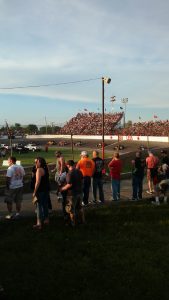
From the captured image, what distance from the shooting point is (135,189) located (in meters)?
15.0

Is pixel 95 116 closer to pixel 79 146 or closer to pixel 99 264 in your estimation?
pixel 79 146

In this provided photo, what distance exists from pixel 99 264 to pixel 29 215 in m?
4.50

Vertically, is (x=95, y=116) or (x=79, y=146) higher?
(x=95, y=116)

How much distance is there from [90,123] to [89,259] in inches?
Result: 3482

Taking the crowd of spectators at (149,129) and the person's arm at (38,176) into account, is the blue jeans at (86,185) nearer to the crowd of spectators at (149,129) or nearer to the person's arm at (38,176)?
the person's arm at (38,176)

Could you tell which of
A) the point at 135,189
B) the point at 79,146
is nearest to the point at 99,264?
the point at 135,189

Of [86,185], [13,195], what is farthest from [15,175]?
[86,185]

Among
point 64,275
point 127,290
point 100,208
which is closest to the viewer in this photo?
point 127,290

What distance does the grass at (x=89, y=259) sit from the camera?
6852 mm

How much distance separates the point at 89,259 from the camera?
8328mm

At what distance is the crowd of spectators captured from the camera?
74531 mm

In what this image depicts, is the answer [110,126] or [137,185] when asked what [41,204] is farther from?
[110,126]

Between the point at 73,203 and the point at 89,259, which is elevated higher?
the point at 73,203

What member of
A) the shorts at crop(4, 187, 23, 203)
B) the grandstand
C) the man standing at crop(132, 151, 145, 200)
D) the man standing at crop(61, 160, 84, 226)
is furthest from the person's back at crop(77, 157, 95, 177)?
the grandstand
